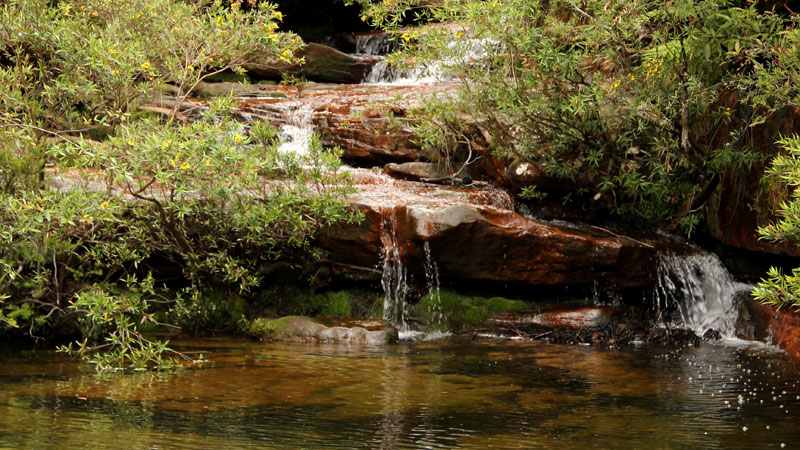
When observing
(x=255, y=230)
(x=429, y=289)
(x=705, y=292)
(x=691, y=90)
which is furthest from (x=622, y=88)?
(x=255, y=230)

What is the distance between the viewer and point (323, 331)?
10789 millimetres

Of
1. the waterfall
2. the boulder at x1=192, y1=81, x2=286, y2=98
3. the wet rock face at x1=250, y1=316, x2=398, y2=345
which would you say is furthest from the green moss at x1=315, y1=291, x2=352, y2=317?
the boulder at x1=192, y1=81, x2=286, y2=98

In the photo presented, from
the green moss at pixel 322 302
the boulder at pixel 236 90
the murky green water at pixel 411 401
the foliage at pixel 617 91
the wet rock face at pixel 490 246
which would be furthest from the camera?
the boulder at pixel 236 90

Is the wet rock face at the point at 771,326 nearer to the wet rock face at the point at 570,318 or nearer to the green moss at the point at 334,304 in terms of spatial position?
the wet rock face at the point at 570,318

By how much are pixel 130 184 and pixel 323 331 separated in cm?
316

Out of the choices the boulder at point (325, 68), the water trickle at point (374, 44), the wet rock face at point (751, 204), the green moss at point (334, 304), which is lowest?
the green moss at point (334, 304)

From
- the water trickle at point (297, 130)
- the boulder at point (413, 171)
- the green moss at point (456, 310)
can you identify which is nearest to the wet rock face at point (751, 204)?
the green moss at point (456, 310)

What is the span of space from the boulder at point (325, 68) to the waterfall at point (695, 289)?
12196mm

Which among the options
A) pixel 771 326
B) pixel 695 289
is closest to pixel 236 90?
pixel 695 289

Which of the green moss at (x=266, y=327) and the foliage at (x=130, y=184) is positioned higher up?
the foliage at (x=130, y=184)

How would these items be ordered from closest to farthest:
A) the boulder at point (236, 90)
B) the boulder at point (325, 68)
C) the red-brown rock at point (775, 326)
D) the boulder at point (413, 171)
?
the red-brown rock at point (775, 326) → the boulder at point (413, 171) → the boulder at point (236, 90) → the boulder at point (325, 68)

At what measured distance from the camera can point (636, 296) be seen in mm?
12289

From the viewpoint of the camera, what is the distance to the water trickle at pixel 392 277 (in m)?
12.1

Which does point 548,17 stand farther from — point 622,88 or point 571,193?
point 571,193
